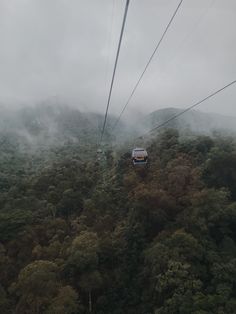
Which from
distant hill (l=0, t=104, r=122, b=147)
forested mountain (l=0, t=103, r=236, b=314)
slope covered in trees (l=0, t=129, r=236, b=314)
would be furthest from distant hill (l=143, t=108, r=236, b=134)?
slope covered in trees (l=0, t=129, r=236, b=314)

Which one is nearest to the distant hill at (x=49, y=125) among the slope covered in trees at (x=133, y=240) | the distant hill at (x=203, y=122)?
the distant hill at (x=203, y=122)

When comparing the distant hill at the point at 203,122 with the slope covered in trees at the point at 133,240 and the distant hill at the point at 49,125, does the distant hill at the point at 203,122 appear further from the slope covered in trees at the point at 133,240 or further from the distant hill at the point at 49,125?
the slope covered in trees at the point at 133,240

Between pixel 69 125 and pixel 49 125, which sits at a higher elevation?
pixel 49 125

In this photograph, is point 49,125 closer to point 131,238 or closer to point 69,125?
point 69,125

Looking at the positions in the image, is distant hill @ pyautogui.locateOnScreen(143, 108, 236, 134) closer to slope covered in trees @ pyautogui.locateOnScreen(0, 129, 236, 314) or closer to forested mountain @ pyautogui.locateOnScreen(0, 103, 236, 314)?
forested mountain @ pyautogui.locateOnScreen(0, 103, 236, 314)

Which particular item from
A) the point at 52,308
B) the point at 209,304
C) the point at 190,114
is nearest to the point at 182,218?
the point at 209,304

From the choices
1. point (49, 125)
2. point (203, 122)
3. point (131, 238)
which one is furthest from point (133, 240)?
point (49, 125)

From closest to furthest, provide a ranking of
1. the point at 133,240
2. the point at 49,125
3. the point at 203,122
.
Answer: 1. the point at 133,240
2. the point at 203,122
3. the point at 49,125
